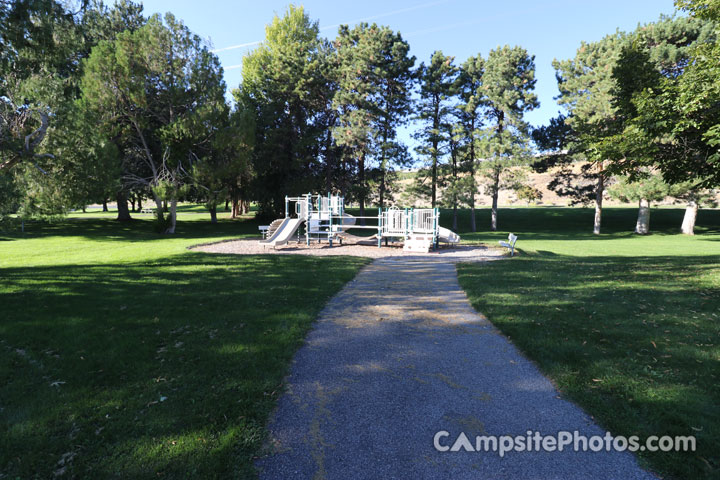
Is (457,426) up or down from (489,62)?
down

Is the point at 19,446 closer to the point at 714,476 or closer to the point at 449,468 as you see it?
the point at 449,468

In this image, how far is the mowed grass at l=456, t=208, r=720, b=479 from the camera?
9.28 feet

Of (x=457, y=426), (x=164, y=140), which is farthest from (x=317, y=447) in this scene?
(x=164, y=140)

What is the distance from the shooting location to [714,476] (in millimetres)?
2270

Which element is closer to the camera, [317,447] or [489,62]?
[317,447]

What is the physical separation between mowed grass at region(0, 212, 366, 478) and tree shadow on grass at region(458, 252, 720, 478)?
2939 millimetres

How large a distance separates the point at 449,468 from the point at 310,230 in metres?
15.6

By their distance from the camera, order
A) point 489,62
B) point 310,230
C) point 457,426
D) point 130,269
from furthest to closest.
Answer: point 489,62 → point 310,230 → point 130,269 → point 457,426

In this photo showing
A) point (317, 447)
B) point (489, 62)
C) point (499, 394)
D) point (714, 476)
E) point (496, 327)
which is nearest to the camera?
point (714, 476)

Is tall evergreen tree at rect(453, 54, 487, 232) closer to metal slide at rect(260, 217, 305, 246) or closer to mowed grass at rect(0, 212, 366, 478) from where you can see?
metal slide at rect(260, 217, 305, 246)

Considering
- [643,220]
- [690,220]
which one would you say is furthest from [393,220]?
[690,220]

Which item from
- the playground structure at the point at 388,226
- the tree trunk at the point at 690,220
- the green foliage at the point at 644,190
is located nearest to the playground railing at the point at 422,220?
the playground structure at the point at 388,226

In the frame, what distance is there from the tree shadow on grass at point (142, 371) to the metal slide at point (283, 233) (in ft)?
24.2

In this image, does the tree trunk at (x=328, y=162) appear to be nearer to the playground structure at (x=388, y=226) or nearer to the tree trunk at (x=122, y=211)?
the playground structure at (x=388, y=226)
